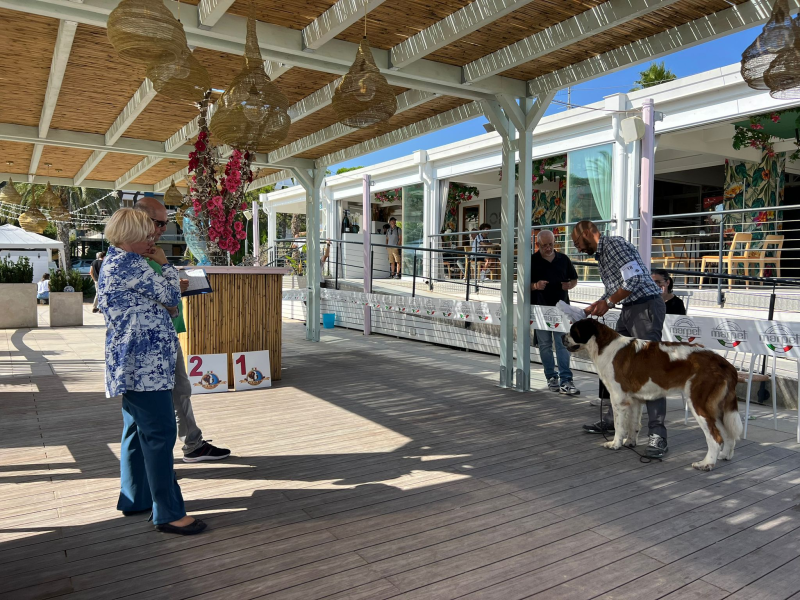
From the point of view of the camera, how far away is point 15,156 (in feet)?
33.6

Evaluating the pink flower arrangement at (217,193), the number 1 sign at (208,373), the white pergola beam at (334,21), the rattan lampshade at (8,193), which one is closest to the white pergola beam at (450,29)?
the white pergola beam at (334,21)

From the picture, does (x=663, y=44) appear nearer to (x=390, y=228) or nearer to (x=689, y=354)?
(x=689, y=354)

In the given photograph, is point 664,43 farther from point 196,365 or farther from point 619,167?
point 619,167

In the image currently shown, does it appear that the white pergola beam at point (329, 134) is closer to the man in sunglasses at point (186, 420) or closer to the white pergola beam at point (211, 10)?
the white pergola beam at point (211, 10)

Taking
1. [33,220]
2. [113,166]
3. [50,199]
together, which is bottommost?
[33,220]

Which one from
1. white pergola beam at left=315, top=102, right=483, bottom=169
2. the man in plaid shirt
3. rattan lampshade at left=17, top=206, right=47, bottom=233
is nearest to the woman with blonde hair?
the man in plaid shirt

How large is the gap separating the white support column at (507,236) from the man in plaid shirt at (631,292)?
6.56ft

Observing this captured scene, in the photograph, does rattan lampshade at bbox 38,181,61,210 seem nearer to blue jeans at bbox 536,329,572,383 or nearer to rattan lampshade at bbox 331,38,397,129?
rattan lampshade at bbox 331,38,397,129

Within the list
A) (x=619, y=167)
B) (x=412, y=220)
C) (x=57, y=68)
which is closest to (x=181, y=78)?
(x=57, y=68)

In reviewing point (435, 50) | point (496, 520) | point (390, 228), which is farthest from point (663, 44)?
point (390, 228)

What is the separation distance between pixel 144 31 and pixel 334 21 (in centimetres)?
184

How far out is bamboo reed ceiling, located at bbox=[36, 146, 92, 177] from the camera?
32.8 ft

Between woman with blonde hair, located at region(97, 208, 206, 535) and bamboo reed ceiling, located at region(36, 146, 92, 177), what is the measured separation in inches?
327

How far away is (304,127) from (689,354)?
633 centimetres
